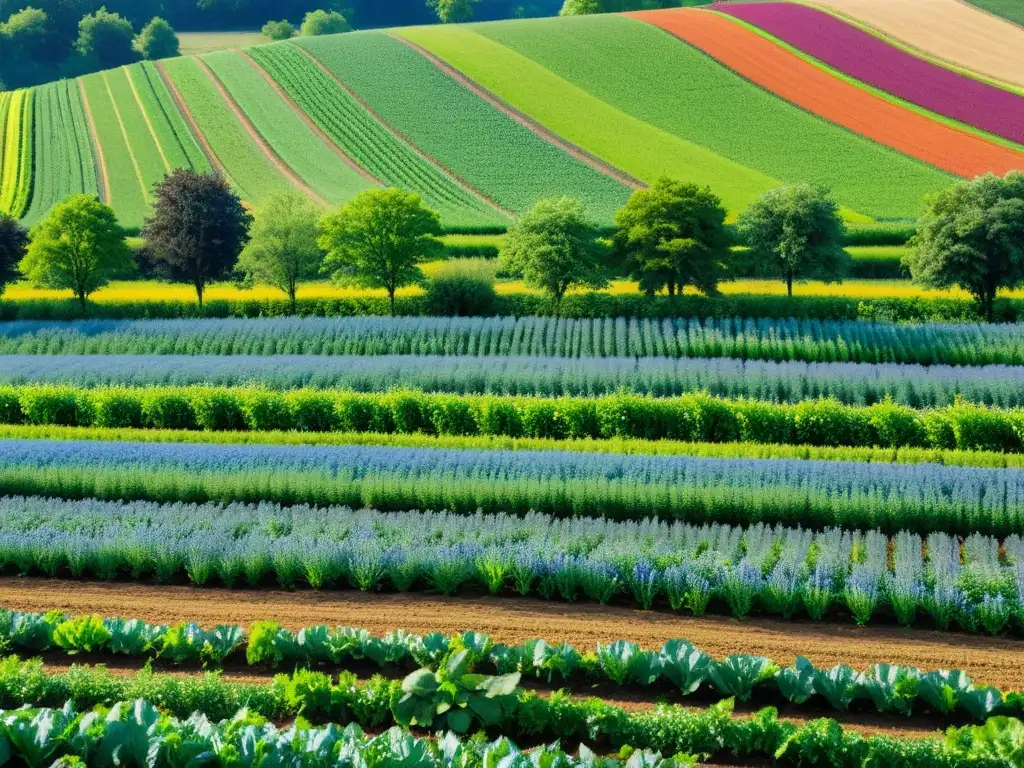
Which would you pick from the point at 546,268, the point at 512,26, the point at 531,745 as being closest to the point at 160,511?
the point at 531,745

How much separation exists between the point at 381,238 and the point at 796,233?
1575cm

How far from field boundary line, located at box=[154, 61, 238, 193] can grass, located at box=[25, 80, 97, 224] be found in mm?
6443

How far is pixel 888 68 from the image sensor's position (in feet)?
225

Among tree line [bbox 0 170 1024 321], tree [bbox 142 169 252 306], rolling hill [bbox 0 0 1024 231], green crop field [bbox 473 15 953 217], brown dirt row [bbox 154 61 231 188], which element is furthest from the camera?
brown dirt row [bbox 154 61 231 188]

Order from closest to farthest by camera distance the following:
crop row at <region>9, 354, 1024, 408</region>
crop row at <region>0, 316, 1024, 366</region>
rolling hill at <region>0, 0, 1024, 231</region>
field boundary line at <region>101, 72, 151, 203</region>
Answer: crop row at <region>9, 354, 1024, 408</region>
crop row at <region>0, 316, 1024, 366</region>
rolling hill at <region>0, 0, 1024, 231</region>
field boundary line at <region>101, 72, 151, 203</region>

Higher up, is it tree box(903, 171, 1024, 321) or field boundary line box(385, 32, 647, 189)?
field boundary line box(385, 32, 647, 189)

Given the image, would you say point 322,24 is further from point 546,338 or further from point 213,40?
point 546,338

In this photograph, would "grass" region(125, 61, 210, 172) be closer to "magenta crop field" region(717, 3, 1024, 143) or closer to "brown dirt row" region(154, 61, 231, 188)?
"brown dirt row" region(154, 61, 231, 188)

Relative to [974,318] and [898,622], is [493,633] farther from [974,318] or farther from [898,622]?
[974,318]

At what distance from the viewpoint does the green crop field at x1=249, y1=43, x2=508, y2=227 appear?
5731cm

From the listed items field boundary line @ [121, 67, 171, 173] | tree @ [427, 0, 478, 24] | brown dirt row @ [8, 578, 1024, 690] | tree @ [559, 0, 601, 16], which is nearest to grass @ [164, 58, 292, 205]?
field boundary line @ [121, 67, 171, 173]

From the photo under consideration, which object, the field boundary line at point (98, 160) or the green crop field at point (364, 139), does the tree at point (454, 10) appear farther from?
the field boundary line at point (98, 160)

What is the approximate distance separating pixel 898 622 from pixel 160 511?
12.0 meters

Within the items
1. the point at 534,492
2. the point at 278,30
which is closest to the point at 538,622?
the point at 534,492
